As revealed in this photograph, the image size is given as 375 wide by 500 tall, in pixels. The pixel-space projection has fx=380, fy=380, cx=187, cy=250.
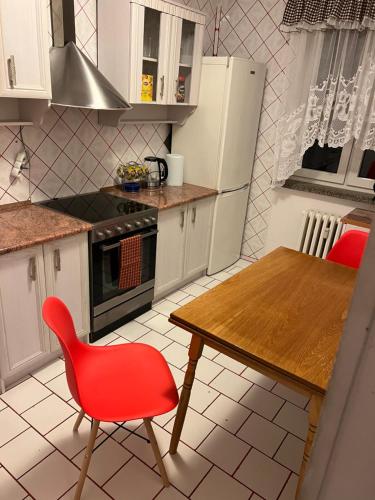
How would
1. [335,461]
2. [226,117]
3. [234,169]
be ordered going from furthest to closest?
→ [234,169] < [226,117] < [335,461]

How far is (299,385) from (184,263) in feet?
6.93

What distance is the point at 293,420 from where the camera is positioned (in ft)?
6.91

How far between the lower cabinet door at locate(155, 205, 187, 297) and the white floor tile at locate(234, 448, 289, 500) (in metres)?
1.51

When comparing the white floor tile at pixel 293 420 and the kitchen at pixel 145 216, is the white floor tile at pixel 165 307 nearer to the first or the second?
the kitchen at pixel 145 216

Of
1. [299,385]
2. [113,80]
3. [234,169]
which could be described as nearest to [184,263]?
[234,169]

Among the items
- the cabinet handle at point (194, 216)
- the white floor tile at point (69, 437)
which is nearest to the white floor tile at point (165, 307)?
the cabinet handle at point (194, 216)

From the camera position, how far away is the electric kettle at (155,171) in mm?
3217

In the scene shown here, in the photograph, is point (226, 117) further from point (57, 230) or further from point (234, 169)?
point (57, 230)

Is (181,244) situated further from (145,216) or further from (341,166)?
(341,166)

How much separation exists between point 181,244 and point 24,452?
1858mm

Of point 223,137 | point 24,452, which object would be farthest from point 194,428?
point 223,137

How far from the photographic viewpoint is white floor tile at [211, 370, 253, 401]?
227 cm

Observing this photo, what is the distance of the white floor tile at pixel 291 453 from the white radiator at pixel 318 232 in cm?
185

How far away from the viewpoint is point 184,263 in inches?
130
